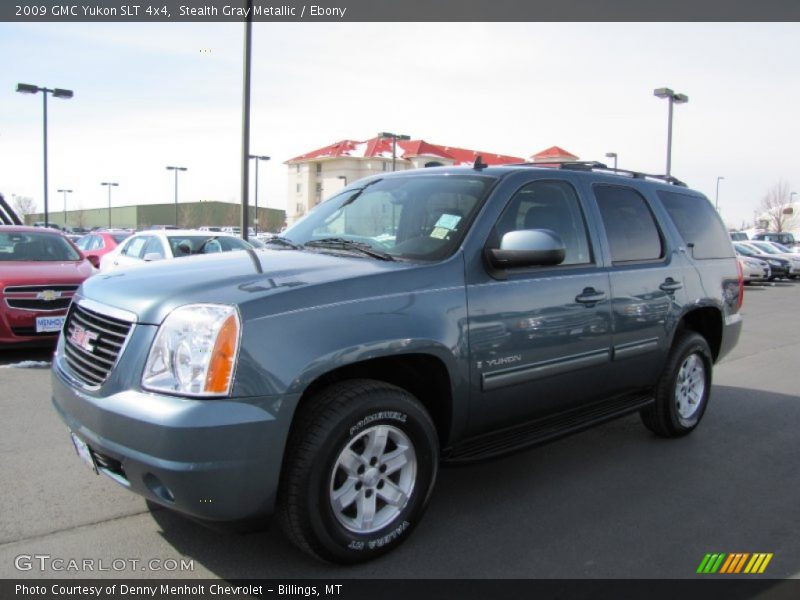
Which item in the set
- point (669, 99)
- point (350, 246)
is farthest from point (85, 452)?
point (669, 99)

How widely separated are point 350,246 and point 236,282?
3.12 ft

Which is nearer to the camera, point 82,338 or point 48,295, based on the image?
point 82,338

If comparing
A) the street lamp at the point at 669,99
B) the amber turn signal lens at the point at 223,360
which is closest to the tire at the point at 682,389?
the amber turn signal lens at the point at 223,360

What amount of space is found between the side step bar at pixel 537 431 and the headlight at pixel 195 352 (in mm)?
1335

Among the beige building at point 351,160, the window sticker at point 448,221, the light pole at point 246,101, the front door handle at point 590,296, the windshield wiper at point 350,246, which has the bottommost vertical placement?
the front door handle at point 590,296

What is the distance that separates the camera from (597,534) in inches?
140

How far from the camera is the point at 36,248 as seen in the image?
352 inches

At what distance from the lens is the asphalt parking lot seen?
3.16 metres

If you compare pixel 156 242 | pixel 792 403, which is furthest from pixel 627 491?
pixel 156 242

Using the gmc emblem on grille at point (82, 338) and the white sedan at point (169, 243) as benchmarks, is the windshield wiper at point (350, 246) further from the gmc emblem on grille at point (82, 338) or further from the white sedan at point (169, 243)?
the white sedan at point (169, 243)

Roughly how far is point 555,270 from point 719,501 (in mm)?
1692

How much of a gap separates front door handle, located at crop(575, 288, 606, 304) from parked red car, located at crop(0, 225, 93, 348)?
238 inches

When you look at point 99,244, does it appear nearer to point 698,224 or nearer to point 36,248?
point 36,248

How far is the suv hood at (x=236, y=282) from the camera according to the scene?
113 inches
